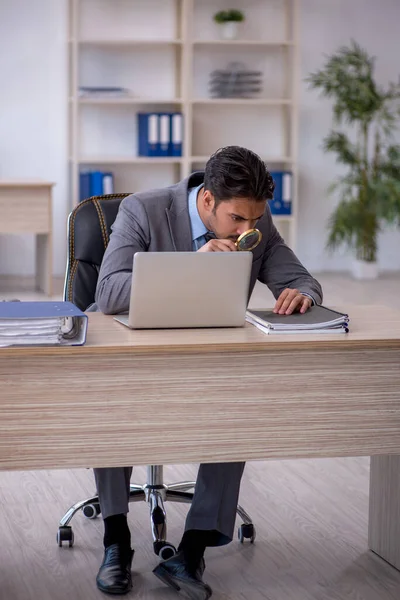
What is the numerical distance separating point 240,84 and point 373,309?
5084mm

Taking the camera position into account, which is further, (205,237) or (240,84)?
(240,84)

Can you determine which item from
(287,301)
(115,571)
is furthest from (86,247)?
(115,571)

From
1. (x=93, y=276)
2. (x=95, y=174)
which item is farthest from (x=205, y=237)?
(x=95, y=174)

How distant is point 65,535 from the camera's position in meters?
2.56

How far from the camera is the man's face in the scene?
7.86ft

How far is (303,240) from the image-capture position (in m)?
7.82

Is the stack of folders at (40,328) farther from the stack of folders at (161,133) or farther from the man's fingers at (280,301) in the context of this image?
the stack of folders at (161,133)

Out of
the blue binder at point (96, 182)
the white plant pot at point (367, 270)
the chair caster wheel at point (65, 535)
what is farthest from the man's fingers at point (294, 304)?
the white plant pot at point (367, 270)

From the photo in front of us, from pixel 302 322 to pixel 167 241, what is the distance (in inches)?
23.7

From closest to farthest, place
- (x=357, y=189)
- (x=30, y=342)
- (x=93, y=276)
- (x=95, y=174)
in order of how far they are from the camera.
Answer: (x=30, y=342) → (x=93, y=276) → (x=95, y=174) → (x=357, y=189)

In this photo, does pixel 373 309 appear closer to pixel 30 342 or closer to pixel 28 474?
pixel 30 342

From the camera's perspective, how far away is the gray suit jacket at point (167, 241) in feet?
8.07

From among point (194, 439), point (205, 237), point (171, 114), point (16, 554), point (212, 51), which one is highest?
point (212, 51)

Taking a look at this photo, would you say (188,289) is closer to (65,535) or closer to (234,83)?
(65,535)
